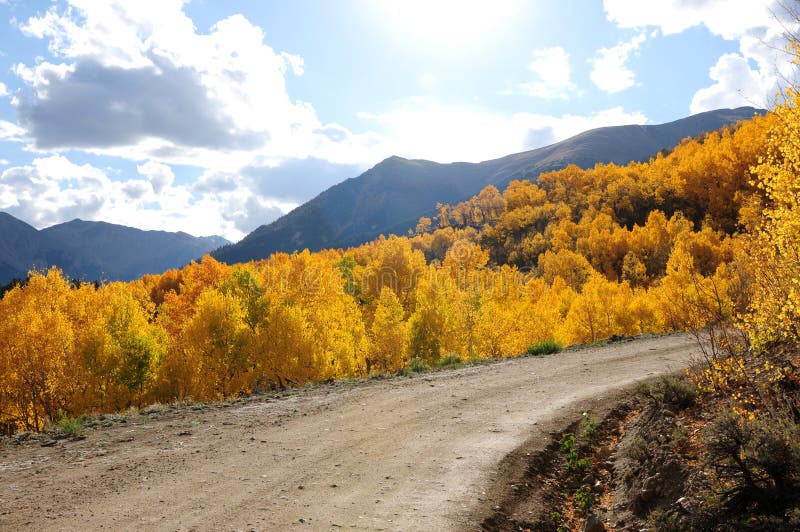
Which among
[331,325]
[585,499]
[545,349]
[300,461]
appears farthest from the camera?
[331,325]

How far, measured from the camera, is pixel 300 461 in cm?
979

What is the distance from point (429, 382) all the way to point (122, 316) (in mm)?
31420

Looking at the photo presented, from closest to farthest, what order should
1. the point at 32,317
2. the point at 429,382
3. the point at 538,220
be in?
the point at 429,382, the point at 32,317, the point at 538,220

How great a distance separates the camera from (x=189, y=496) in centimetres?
816

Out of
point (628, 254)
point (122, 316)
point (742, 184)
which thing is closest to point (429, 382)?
point (122, 316)

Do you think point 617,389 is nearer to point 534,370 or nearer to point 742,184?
point 534,370

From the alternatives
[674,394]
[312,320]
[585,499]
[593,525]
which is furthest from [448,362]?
[312,320]

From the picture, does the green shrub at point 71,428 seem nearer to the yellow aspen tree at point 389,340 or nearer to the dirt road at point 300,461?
the dirt road at point 300,461

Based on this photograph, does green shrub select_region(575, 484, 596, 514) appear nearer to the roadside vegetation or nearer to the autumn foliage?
the roadside vegetation

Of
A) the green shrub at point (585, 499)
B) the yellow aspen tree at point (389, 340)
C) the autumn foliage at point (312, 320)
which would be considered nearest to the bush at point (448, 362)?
the autumn foliage at point (312, 320)

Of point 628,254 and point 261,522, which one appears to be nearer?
point 261,522

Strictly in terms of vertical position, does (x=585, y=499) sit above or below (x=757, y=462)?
below

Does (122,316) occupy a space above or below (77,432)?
above

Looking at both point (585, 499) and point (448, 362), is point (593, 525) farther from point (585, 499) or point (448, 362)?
point (448, 362)
